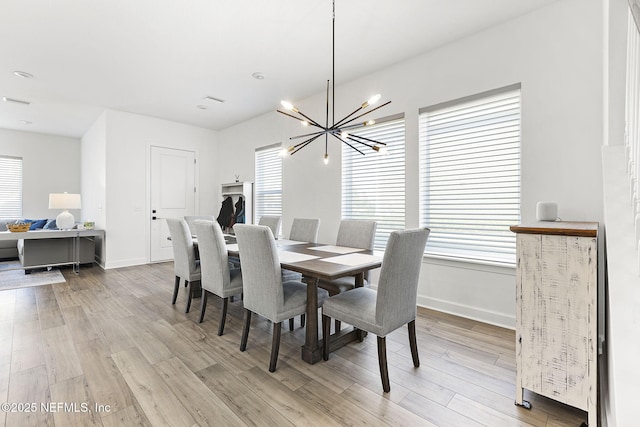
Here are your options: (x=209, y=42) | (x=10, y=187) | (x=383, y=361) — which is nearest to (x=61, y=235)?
(x=10, y=187)

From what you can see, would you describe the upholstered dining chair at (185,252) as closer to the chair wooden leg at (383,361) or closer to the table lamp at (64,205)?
the chair wooden leg at (383,361)

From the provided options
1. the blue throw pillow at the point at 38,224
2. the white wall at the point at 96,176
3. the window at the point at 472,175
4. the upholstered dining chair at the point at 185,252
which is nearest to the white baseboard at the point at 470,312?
the window at the point at 472,175

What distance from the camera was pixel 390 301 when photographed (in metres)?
1.86

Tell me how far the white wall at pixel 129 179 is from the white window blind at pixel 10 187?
9.87 feet

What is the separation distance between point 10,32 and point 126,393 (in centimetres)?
349

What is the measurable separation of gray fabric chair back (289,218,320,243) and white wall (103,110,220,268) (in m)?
3.46

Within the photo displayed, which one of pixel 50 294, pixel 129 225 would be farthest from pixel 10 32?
pixel 129 225

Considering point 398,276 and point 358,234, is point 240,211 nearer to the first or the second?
point 358,234

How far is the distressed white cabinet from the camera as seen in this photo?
4.94 ft

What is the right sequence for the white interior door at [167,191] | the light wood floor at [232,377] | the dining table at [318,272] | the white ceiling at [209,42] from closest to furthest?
the light wood floor at [232,377]
the dining table at [318,272]
the white ceiling at [209,42]
the white interior door at [167,191]

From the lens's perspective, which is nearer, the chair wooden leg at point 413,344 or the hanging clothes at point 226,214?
the chair wooden leg at point 413,344

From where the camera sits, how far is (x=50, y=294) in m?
3.79

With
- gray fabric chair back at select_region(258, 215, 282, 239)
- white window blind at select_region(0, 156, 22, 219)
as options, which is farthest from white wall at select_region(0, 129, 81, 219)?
gray fabric chair back at select_region(258, 215, 282, 239)

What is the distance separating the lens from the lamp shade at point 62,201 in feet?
17.5
